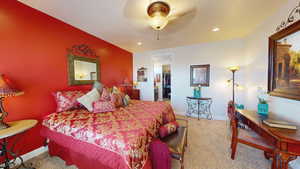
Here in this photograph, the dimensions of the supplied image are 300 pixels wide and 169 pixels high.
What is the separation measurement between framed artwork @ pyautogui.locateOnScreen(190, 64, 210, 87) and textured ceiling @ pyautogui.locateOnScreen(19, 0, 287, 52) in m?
1.07

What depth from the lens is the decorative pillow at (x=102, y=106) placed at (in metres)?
1.97

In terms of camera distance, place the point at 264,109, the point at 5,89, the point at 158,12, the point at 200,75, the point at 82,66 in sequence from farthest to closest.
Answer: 1. the point at 200,75
2. the point at 82,66
3. the point at 264,109
4. the point at 158,12
5. the point at 5,89

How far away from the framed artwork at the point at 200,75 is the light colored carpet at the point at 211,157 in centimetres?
180

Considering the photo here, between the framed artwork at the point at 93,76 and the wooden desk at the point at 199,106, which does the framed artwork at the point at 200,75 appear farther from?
the framed artwork at the point at 93,76

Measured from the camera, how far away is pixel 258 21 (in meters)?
2.23

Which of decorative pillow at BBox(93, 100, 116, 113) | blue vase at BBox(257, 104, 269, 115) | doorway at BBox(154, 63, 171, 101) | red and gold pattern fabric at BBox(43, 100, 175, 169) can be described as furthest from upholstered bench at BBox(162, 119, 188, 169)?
doorway at BBox(154, 63, 171, 101)

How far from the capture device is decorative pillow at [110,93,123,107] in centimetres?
226

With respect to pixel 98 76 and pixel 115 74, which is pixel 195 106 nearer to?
pixel 115 74

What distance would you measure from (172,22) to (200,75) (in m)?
2.18

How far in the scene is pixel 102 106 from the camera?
199cm

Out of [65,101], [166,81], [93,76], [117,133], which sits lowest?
[117,133]

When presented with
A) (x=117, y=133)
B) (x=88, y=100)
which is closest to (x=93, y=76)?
(x=88, y=100)

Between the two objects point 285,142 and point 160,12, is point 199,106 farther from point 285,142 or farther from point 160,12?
point 160,12

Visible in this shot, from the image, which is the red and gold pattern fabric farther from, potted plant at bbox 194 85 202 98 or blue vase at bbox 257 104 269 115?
potted plant at bbox 194 85 202 98
